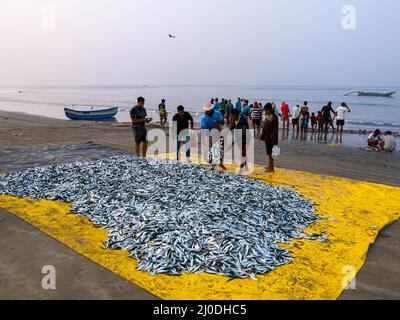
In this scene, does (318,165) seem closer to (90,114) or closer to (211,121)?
(211,121)

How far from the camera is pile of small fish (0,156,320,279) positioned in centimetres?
535

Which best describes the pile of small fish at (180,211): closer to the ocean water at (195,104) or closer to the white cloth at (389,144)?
the white cloth at (389,144)

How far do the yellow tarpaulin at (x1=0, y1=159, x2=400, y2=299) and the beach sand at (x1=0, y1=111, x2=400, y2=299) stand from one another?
0.68 ft

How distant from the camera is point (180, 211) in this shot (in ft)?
22.2

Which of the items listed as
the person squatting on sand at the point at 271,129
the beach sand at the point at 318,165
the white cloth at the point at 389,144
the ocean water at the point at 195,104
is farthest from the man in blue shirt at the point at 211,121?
the ocean water at the point at 195,104

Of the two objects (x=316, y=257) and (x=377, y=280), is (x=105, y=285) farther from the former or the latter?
(x=377, y=280)

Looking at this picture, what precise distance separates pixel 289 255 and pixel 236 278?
1.21m

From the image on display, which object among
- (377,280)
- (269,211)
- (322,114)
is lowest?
(377,280)

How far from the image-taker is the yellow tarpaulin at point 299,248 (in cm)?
468

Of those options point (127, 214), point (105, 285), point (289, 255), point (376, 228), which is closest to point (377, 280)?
point (289, 255)

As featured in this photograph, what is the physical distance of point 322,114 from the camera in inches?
938

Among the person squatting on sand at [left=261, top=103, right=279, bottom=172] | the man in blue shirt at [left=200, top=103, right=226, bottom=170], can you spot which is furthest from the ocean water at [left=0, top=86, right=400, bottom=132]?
the man in blue shirt at [left=200, top=103, right=226, bottom=170]

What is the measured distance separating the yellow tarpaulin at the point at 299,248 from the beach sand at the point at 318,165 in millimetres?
207

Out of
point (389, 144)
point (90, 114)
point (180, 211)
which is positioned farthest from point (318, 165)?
point (90, 114)
